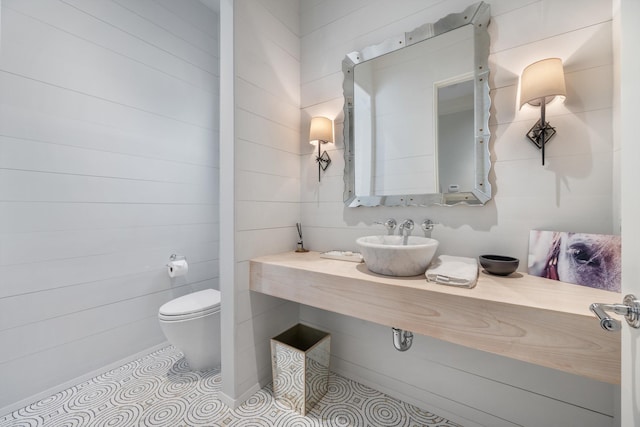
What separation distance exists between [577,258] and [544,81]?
2.34ft

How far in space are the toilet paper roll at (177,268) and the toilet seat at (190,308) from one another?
0.26 m

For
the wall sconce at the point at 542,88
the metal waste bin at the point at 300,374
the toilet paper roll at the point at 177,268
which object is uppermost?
the wall sconce at the point at 542,88

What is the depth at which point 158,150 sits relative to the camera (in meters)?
2.07

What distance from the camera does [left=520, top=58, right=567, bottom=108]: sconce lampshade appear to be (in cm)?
101

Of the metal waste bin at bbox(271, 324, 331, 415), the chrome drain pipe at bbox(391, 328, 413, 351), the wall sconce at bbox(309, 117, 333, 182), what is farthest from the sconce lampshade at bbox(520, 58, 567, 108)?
the metal waste bin at bbox(271, 324, 331, 415)

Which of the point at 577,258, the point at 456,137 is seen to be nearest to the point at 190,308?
the point at 456,137

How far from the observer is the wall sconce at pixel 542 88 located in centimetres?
102

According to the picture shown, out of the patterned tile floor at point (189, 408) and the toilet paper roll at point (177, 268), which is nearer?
the patterned tile floor at point (189, 408)

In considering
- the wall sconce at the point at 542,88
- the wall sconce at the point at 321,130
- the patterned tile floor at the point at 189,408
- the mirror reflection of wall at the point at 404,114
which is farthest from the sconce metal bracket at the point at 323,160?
the patterned tile floor at the point at 189,408

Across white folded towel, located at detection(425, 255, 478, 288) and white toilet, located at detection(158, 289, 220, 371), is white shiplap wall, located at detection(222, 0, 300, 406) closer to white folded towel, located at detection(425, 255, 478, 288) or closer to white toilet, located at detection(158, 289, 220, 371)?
white toilet, located at detection(158, 289, 220, 371)

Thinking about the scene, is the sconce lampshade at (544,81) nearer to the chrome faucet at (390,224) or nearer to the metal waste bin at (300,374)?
the chrome faucet at (390,224)

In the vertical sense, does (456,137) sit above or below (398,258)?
above

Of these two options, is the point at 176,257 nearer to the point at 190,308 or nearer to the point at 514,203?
the point at 190,308

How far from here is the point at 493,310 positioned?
0.86 meters
